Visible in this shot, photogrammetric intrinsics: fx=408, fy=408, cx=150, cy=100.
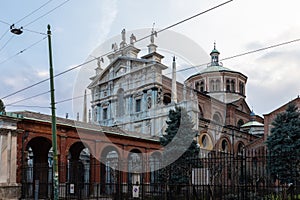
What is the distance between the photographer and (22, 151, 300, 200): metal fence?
1527 cm

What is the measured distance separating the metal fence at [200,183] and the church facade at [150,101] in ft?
46.4

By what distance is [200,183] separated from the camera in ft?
61.3

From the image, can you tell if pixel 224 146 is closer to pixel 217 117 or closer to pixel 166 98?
pixel 217 117

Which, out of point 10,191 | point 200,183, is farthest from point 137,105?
point 200,183

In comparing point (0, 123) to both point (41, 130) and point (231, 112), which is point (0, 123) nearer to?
point (41, 130)

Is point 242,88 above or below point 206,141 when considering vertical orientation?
above

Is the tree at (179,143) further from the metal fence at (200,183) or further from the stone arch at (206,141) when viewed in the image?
the stone arch at (206,141)

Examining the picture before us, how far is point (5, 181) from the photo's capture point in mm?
22500

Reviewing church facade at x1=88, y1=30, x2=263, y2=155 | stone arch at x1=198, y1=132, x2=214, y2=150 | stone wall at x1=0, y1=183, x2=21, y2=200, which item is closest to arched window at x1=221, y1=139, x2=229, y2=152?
church facade at x1=88, y1=30, x2=263, y2=155

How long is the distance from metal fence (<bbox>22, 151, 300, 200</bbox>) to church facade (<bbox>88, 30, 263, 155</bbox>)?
14.1 m

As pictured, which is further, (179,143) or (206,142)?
(206,142)

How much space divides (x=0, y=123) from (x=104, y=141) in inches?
394

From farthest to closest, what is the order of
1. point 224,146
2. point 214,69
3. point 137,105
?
point 214,69, point 224,146, point 137,105

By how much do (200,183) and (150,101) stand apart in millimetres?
26015
